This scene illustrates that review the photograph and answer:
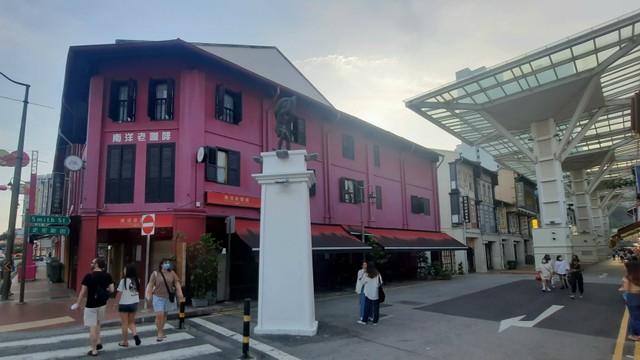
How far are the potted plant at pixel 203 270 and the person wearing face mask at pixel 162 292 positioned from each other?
3810 millimetres

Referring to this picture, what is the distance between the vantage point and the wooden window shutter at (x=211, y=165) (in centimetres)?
1464

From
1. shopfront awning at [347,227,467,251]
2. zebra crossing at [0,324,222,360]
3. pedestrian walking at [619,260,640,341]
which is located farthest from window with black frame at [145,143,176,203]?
pedestrian walking at [619,260,640,341]

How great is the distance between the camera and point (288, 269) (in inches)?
366

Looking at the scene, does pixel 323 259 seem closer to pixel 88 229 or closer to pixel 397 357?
pixel 88 229

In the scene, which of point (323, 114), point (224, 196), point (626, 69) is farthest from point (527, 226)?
point (224, 196)

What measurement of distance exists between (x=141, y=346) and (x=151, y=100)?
10.0 metres

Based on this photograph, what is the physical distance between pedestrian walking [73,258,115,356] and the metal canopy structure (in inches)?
792

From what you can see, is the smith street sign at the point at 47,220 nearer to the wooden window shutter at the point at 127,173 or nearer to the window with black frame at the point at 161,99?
the wooden window shutter at the point at 127,173

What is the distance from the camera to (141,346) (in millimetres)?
7922

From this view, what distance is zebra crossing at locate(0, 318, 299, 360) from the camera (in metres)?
7.27

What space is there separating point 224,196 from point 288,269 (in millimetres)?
6584

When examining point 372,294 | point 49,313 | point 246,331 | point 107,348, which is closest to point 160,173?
point 49,313

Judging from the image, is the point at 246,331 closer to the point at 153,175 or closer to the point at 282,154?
the point at 282,154

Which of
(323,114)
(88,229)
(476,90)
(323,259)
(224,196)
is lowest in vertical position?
(323,259)
